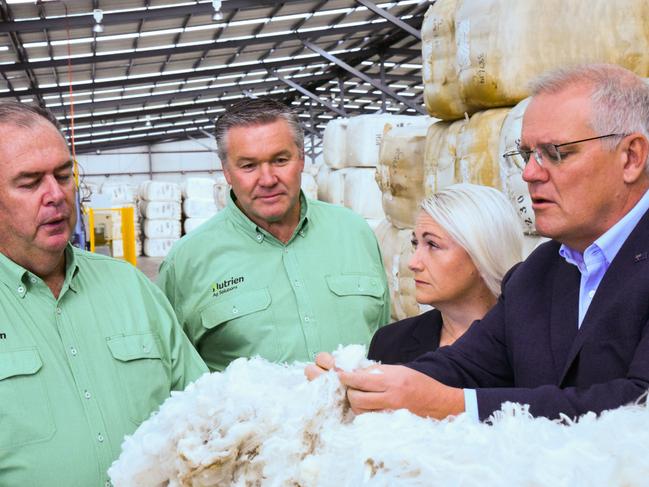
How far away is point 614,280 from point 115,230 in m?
11.0

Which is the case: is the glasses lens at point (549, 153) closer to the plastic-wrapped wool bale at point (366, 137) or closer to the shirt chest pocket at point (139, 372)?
the shirt chest pocket at point (139, 372)

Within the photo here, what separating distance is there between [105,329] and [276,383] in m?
0.97

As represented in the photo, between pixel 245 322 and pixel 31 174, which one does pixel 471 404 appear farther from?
pixel 245 322

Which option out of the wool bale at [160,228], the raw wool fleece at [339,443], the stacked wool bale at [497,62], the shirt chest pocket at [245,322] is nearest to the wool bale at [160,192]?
the wool bale at [160,228]

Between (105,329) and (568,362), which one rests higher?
(568,362)

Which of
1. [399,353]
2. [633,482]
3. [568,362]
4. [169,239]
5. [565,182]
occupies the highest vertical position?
[565,182]

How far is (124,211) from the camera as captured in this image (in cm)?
1191

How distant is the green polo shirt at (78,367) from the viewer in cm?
159

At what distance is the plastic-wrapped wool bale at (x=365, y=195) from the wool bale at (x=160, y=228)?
25.2ft

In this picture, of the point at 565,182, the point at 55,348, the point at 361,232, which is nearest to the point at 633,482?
the point at 565,182

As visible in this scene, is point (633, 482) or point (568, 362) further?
point (568, 362)

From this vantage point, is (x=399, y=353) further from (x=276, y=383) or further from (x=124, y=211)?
(x=124, y=211)

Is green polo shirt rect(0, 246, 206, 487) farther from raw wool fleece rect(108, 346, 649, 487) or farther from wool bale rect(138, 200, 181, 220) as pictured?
wool bale rect(138, 200, 181, 220)

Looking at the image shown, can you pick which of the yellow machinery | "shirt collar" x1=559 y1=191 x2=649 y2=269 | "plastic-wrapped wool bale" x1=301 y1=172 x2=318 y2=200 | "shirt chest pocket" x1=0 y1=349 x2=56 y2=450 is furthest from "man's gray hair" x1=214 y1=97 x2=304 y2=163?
the yellow machinery
